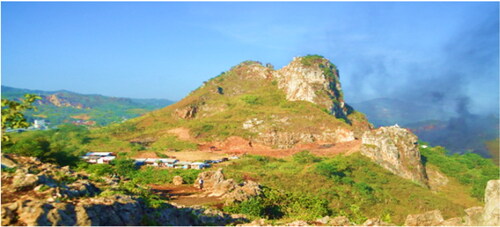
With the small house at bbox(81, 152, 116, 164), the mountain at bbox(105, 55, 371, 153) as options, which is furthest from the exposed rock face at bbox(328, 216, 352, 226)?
the mountain at bbox(105, 55, 371, 153)

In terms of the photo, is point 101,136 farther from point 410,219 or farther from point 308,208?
point 410,219

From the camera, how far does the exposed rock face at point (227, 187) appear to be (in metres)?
19.7

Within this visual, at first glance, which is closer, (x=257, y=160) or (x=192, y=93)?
(x=257, y=160)

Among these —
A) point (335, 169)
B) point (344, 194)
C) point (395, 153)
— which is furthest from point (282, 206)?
point (395, 153)

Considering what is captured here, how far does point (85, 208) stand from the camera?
952 centimetres

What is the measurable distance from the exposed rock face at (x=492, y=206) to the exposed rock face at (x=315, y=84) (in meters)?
42.3

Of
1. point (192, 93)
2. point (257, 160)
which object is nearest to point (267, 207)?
point (257, 160)

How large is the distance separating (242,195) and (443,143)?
7142cm

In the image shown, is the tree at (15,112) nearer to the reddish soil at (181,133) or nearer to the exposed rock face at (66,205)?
the exposed rock face at (66,205)

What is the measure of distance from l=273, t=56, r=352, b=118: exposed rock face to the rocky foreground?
43560 mm

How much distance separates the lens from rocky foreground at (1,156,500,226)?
8.66 m

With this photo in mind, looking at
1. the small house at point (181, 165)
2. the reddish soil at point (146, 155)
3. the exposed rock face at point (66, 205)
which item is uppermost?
the exposed rock face at point (66, 205)

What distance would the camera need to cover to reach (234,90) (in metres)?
73.3

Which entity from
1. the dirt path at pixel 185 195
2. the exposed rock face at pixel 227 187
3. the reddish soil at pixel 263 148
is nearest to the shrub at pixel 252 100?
the reddish soil at pixel 263 148
